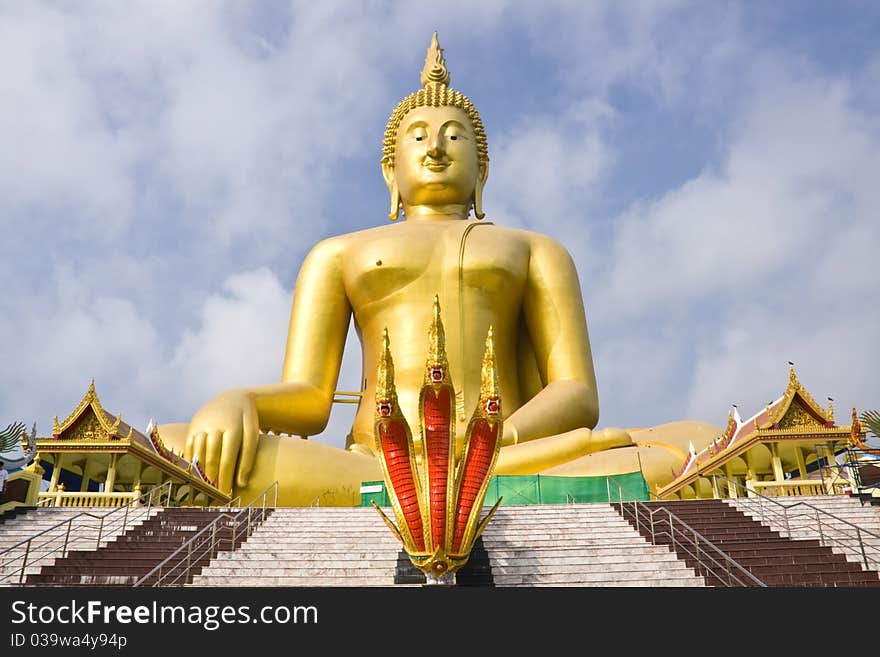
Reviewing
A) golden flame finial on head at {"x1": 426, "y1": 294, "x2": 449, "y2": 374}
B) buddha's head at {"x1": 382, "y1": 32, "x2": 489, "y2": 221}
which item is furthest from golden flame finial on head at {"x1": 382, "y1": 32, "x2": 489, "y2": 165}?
golden flame finial on head at {"x1": 426, "y1": 294, "x2": 449, "y2": 374}

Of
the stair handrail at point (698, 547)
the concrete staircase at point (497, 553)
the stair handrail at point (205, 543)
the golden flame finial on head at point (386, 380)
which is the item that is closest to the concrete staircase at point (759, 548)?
the stair handrail at point (698, 547)

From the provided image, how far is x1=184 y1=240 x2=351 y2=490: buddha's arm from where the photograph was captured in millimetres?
12719

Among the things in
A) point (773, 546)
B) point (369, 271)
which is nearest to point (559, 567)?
point (773, 546)

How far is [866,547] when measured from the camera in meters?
8.41

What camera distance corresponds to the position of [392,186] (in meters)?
18.3

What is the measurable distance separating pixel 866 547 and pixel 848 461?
4.87 meters

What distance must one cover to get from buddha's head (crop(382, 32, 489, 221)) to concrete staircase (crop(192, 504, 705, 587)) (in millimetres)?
8953

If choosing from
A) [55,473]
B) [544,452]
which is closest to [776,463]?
[544,452]

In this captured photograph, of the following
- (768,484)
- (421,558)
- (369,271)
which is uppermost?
(369,271)

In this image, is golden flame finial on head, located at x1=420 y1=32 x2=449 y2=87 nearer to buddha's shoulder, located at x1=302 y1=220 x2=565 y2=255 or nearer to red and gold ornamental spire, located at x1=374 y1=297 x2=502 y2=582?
buddha's shoulder, located at x1=302 y1=220 x2=565 y2=255

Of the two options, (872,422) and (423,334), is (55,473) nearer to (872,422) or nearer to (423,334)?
(423,334)

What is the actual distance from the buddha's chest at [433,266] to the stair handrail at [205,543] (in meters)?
6.60

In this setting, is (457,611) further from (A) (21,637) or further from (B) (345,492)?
(B) (345,492)

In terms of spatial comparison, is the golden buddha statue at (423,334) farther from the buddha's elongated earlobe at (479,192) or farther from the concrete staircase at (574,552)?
the concrete staircase at (574,552)
